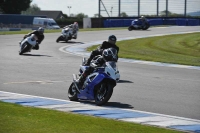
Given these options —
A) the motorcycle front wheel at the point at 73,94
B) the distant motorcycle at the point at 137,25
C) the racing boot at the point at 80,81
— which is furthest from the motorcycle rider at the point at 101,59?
the distant motorcycle at the point at 137,25

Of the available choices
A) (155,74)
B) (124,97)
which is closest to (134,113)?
(124,97)

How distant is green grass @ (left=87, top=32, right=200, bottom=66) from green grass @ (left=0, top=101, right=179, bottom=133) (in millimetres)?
16420

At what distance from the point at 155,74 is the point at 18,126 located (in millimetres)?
11031

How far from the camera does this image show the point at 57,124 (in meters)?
9.99

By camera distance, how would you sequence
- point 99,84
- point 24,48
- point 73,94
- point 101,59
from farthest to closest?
point 24,48
point 73,94
point 101,59
point 99,84

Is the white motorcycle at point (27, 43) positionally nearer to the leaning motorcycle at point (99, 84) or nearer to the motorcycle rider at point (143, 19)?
the leaning motorcycle at point (99, 84)

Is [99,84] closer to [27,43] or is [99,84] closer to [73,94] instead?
[73,94]

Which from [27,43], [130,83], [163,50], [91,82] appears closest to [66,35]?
[163,50]

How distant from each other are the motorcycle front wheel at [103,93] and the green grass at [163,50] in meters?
14.4

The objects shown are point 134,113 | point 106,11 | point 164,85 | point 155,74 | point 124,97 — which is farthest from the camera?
point 106,11

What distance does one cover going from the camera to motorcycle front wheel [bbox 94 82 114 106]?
42.0 feet

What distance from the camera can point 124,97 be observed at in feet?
47.0

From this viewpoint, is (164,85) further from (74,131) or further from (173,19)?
(173,19)

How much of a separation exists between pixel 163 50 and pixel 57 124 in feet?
79.7
